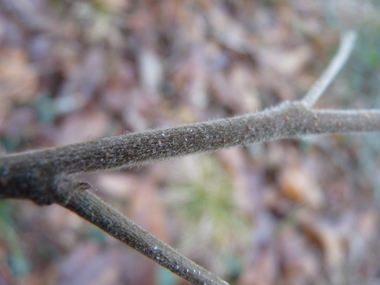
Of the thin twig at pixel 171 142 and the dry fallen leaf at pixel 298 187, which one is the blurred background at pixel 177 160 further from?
the thin twig at pixel 171 142

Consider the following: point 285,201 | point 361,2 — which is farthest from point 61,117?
point 361,2

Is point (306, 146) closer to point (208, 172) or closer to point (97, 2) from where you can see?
point (208, 172)

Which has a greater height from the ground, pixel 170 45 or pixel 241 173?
pixel 170 45

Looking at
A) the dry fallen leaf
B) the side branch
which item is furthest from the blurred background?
the side branch

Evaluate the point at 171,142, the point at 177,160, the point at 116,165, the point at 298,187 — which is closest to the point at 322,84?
the point at 171,142

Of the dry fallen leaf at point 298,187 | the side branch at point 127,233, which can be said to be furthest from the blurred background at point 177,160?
the side branch at point 127,233

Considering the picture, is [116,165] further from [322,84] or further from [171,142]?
[322,84]
